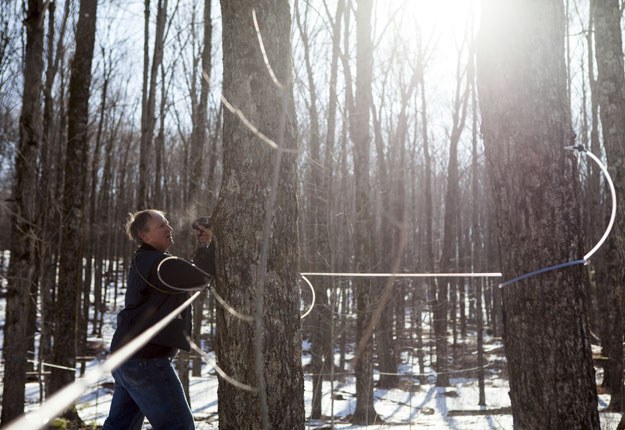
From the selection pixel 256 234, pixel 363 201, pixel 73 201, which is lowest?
pixel 256 234

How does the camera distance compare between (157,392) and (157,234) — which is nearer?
(157,392)

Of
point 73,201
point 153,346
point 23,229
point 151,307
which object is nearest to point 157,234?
point 151,307

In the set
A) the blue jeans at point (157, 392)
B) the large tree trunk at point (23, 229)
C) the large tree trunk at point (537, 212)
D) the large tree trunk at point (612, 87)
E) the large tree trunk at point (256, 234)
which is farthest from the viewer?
the large tree trunk at point (23, 229)

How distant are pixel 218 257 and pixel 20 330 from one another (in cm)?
433

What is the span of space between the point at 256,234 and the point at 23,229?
4.31m

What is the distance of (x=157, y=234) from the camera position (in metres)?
3.27

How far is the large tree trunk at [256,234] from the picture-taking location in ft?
8.34

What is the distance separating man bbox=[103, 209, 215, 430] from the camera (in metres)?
2.89

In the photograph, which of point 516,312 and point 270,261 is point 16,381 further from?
point 516,312

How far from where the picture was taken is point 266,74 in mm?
2680

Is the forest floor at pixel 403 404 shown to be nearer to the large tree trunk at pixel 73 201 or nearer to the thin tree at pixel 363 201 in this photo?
the thin tree at pixel 363 201

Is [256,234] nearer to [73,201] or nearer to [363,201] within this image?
[73,201]

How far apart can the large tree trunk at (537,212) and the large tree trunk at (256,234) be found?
1.05 meters

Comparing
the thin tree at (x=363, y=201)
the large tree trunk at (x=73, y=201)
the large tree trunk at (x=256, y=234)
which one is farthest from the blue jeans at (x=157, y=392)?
the thin tree at (x=363, y=201)
